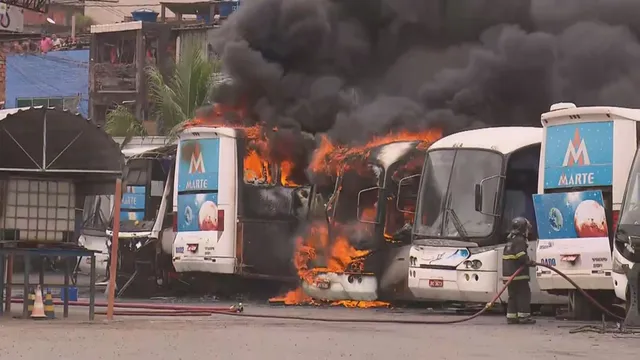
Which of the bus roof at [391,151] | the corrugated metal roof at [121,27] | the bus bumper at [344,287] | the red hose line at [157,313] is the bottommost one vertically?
the red hose line at [157,313]

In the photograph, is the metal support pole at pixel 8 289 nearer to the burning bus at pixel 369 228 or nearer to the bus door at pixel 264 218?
the burning bus at pixel 369 228

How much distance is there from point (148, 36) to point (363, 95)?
79.1 feet

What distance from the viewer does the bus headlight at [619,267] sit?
15330mm

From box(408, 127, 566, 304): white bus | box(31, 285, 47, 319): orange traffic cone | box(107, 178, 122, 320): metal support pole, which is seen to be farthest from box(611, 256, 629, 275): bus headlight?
box(31, 285, 47, 319): orange traffic cone

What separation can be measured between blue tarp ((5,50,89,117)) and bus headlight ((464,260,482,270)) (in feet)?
113

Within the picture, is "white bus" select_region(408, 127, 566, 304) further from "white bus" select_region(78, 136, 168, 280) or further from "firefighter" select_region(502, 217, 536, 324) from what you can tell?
"white bus" select_region(78, 136, 168, 280)

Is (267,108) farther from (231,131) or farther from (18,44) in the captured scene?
(18,44)

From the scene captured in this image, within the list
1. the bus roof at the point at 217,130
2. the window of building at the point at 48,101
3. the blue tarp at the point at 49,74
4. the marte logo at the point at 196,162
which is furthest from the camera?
the blue tarp at the point at 49,74

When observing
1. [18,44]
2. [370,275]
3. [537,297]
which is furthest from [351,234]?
[18,44]

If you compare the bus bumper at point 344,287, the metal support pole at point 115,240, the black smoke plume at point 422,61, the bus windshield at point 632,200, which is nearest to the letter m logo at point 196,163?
the black smoke plume at point 422,61

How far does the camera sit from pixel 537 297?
1922cm

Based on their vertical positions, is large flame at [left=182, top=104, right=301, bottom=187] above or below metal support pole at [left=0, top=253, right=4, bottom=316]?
above

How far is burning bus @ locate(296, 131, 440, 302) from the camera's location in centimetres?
2056

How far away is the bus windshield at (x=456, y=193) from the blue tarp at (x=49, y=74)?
33.0 metres
